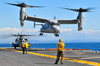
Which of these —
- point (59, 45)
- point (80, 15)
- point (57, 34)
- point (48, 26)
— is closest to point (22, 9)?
point (48, 26)

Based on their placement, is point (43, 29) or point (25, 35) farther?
point (25, 35)

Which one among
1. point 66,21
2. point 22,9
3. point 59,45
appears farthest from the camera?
point 66,21

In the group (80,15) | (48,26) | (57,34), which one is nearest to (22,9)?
(48,26)

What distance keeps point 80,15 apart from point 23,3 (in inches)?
546

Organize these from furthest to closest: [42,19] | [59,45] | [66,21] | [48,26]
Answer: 1. [66,21]
2. [42,19]
3. [48,26]
4. [59,45]

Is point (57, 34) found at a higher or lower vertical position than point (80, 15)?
lower

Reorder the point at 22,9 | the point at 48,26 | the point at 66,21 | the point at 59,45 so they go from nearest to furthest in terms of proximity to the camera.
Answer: the point at 59,45 → the point at 22,9 → the point at 48,26 → the point at 66,21

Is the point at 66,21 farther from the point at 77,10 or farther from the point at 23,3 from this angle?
the point at 23,3

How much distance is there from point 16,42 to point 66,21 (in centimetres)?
1513

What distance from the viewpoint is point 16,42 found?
52.0 m

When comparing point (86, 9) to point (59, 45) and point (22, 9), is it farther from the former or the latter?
point (59, 45)

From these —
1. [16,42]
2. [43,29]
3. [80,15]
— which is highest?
[80,15]

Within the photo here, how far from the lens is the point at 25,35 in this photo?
167ft

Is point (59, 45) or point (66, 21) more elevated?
point (66, 21)
